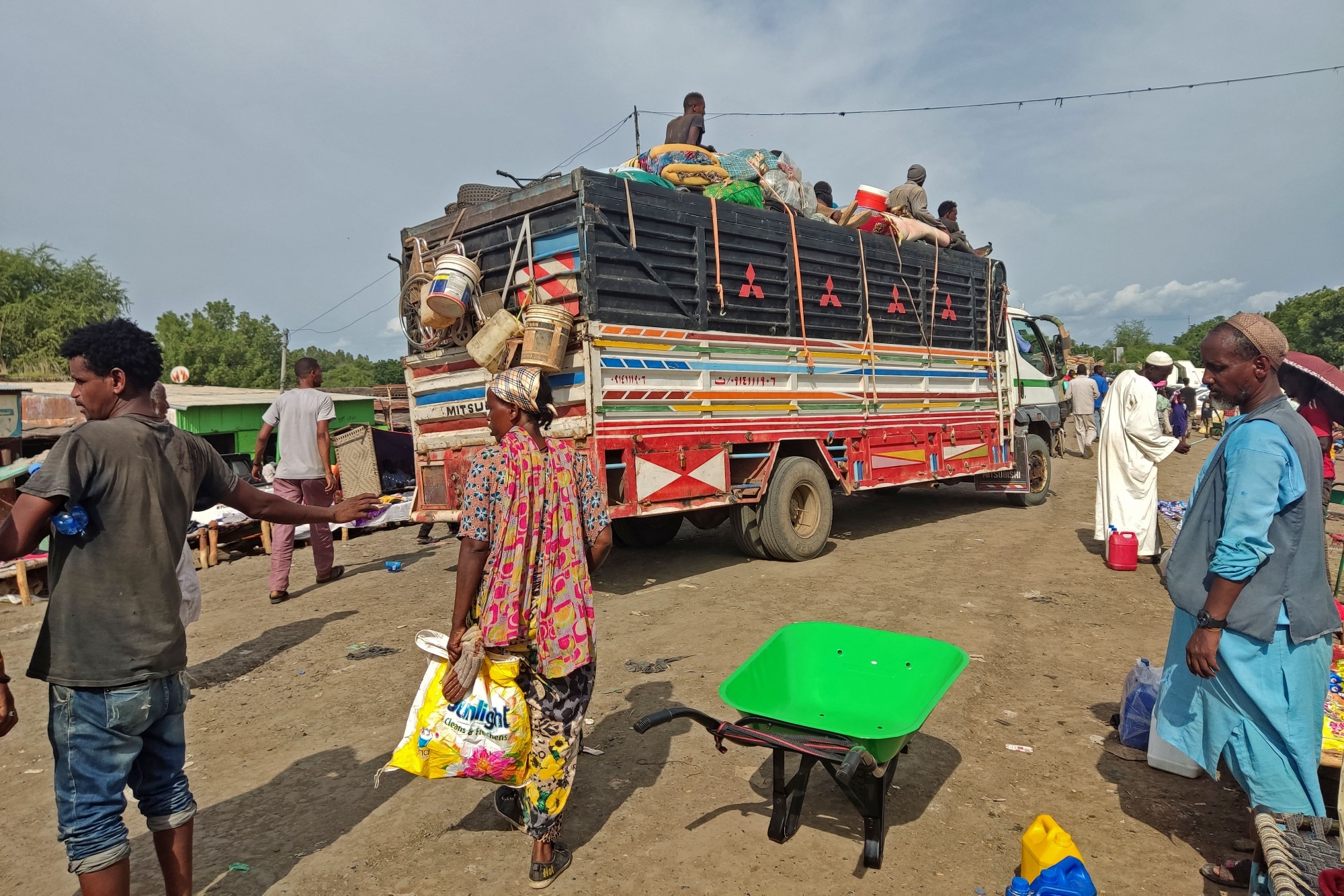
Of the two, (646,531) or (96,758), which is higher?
(96,758)

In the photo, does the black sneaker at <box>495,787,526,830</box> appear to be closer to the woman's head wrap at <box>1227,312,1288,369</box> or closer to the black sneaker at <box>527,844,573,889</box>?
the black sneaker at <box>527,844,573,889</box>

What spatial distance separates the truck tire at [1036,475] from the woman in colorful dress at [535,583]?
8.66 meters

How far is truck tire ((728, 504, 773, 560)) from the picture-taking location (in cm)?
661

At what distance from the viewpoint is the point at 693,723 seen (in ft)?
12.3

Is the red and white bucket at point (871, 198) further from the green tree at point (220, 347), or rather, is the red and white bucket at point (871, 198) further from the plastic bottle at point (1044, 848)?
the green tree at point (220, 347)

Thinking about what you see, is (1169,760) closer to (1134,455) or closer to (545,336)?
(545,336)

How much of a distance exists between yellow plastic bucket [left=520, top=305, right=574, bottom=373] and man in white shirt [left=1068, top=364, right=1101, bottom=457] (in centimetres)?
1284

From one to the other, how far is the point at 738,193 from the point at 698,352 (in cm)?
147

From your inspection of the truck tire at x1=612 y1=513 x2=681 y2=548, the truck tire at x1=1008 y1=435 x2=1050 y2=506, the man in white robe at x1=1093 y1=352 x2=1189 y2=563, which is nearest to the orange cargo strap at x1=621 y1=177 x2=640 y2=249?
the truck tire at x1=612 y1=513 x2=681 y2=548

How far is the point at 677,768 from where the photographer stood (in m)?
3.29

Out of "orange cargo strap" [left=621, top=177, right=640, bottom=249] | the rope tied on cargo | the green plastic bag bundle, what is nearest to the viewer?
"orange cargo strap" [left=621, top=177, right=640, bottom=249]

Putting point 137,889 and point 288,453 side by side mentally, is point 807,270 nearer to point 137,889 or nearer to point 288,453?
point 288,453

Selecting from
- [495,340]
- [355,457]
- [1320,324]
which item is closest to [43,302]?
[355,457]

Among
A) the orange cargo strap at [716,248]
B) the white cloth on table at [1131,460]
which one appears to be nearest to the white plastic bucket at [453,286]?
the orange cargo strap at [716,248]
